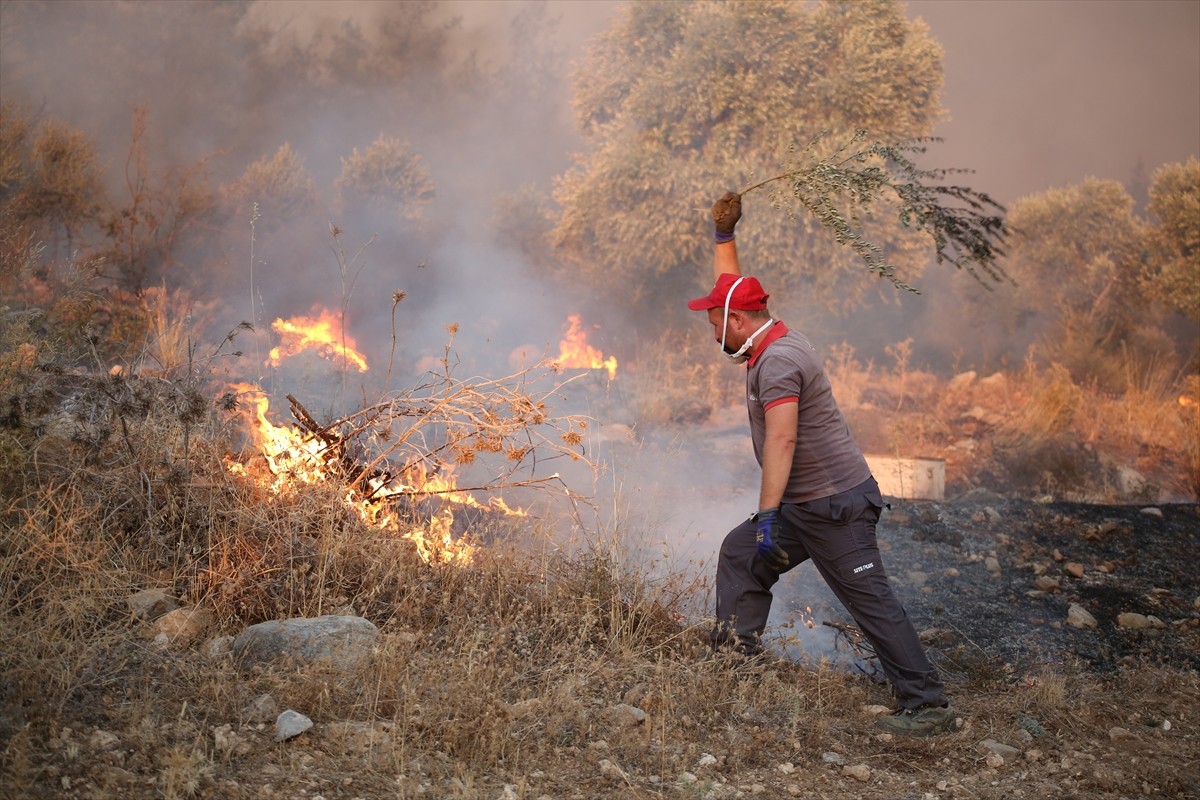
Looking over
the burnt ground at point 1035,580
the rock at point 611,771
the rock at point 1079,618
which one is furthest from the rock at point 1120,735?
the rock at point 611,771

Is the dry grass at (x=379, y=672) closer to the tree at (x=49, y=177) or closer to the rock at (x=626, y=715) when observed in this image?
the rock at (x=626, y=715)

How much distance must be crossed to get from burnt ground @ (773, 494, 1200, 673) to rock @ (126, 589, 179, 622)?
3.08m

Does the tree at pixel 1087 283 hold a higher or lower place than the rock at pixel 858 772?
higher

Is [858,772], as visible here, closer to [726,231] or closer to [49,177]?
[726,231]

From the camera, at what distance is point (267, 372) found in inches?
361

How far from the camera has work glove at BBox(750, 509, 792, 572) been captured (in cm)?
359

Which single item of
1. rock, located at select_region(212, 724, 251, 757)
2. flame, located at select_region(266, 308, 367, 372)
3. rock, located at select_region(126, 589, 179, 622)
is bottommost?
rock, located at select_region(212, 724, 251, 757)

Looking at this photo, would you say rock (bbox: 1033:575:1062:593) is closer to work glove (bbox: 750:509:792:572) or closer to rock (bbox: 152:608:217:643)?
work glove (bbox: 750:509:792:572)

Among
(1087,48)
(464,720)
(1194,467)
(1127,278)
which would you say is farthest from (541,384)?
(1087,48)

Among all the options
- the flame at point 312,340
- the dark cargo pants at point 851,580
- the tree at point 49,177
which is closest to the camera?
the dark cargo pants at point 851,580

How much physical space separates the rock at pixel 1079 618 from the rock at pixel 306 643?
3.90 m

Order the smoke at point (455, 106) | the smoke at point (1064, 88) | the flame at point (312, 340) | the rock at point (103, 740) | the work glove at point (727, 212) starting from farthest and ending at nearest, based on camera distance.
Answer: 1. the smoke at point (1064, 88)
2. the smoke at point (455, 106)
3. the flame at point (312, 340)
4. the work glove at point (727, 212)
5. the rock at point (103, 740)

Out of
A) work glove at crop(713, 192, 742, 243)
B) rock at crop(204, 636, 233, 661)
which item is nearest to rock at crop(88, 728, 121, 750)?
rock at crop(204, 636, 233, 661)

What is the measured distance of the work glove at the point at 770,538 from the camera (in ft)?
11.8
